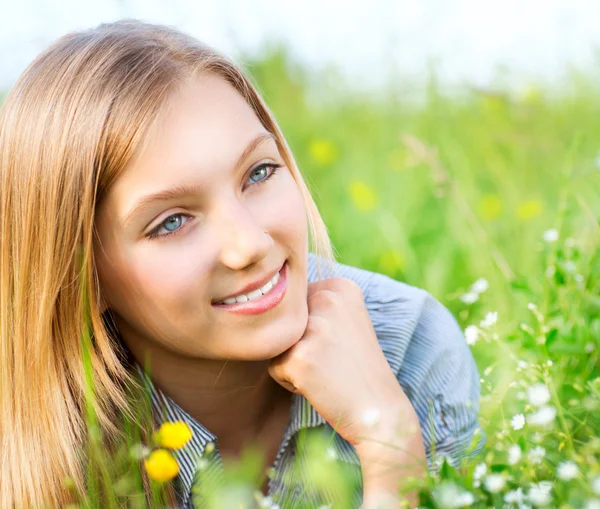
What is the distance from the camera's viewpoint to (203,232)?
1.53 metres

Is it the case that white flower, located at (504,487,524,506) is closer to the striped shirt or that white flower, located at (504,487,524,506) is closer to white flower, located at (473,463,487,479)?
white flower, located at (473,463,487,479)

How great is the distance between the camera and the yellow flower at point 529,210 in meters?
2.99

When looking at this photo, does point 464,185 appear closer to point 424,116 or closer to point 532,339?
point 424,116

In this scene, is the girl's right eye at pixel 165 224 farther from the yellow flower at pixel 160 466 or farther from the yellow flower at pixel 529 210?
the yellow flower at pixel 529 210

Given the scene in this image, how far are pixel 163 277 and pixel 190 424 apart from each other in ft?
1.47

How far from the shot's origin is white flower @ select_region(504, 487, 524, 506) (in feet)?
3.67

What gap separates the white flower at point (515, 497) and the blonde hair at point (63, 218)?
0.89 meters

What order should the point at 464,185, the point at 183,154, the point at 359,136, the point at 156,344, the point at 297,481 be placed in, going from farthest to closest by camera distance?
the point at 359,136
the point at 464,185
the point at 156,344
the point at 297,481
the point at 183,154

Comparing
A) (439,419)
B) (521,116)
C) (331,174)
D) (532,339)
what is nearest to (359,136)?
(331,174)

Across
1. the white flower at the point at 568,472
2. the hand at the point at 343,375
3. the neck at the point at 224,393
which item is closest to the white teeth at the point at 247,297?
the hand at the point at 343,375

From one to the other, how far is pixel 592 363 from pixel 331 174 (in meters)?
2.21

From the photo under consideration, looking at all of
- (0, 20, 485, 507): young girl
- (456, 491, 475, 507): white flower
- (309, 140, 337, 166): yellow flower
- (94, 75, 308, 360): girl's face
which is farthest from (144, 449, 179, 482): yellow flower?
(309, 140, 337, 166): yellow flower

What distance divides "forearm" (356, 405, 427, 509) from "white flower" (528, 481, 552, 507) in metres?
0.43

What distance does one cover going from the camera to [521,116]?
12.0ft
